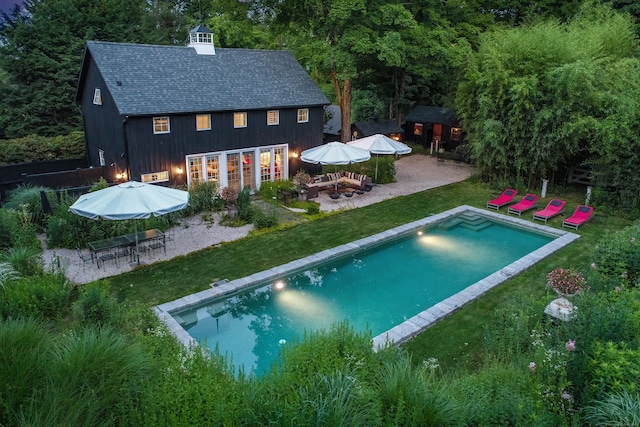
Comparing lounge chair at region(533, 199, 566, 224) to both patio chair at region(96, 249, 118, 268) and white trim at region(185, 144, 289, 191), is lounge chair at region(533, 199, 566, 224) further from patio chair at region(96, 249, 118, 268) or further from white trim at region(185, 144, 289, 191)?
patio chair at region(96, 249, 118, 268)

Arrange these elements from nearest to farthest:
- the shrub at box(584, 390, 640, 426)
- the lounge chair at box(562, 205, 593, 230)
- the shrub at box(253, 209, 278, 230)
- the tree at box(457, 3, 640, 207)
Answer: the shrub at box(584, 390, 640, 426)
the shrub at box(253, 209, 278, 230)
the lounge chair at box(562, 205, 593, 230)
the tree at box(457, 3, 640, 207)

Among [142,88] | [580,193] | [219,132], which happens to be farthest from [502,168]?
[142,88]

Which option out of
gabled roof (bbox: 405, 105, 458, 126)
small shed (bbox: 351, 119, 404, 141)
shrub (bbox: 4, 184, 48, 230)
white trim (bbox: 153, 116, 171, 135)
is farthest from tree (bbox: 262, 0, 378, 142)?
shrub (bbox: 4, 184, 48, 230)

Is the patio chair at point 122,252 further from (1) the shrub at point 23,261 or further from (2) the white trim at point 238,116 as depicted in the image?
(2) the white trim at point 238,116

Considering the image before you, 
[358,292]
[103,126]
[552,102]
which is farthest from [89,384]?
[552,102]

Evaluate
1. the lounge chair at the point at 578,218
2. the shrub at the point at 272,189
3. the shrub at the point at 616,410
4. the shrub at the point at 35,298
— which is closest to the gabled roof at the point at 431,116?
the lounge chair at the point at 578,218
